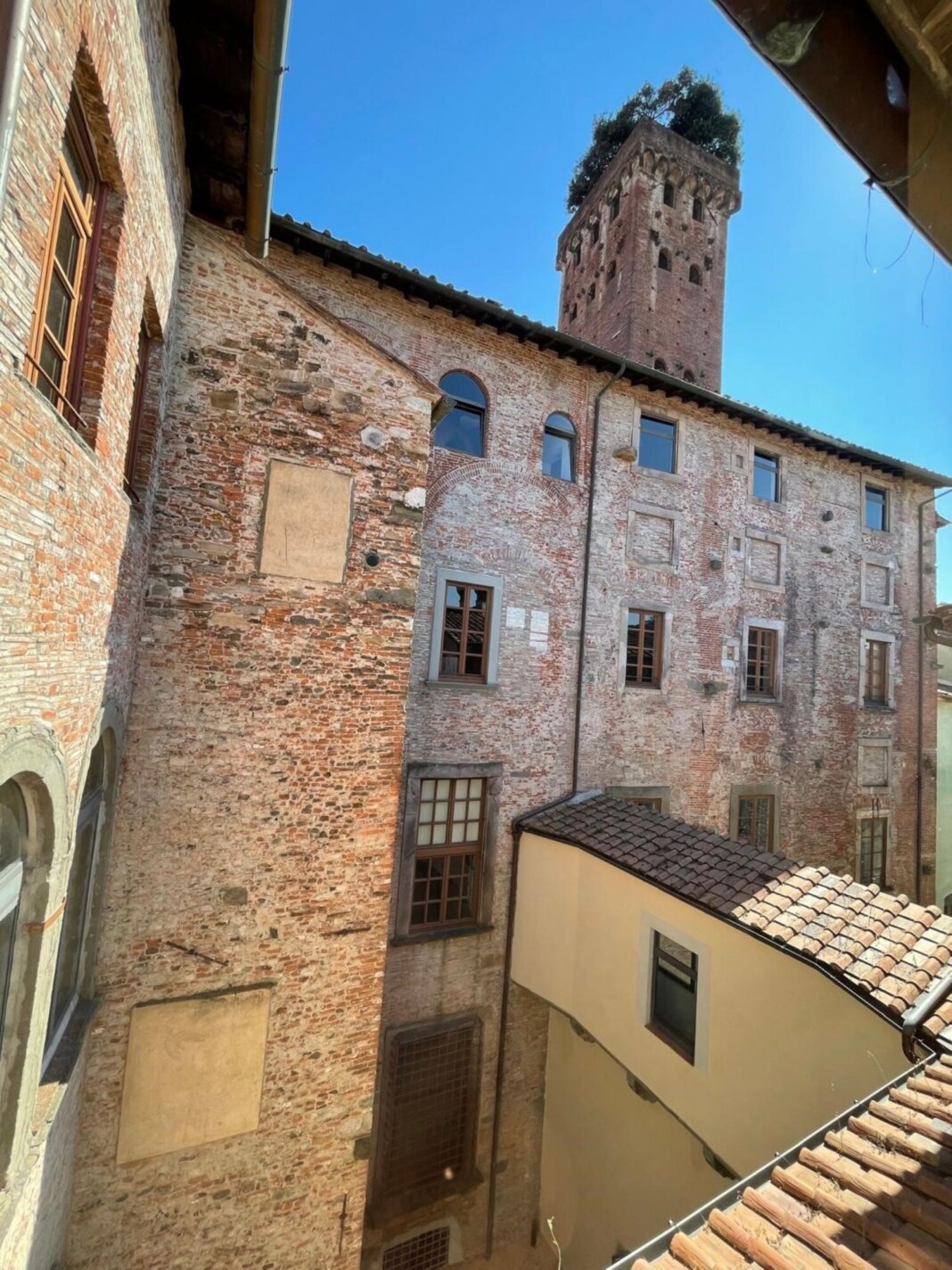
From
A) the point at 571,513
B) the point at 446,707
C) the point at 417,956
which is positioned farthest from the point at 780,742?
the point at 417,956

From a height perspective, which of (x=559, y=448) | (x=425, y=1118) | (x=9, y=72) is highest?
(x=559, y=448)

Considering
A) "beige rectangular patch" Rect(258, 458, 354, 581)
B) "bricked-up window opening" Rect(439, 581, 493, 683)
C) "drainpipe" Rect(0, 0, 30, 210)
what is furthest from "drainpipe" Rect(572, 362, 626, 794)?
"drainpipe" Rect(0, 0, 30, 210)

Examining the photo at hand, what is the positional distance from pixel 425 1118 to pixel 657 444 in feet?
40.5

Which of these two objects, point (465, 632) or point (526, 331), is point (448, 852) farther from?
point (526, 331)

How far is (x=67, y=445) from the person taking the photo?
9.80 feet

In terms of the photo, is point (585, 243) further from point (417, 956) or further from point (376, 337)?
point (417, 956)

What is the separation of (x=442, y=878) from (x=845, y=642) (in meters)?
10.8

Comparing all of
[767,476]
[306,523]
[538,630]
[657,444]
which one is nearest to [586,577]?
[538,630]

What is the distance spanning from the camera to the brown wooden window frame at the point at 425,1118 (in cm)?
859

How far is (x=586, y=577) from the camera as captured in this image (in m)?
10.6

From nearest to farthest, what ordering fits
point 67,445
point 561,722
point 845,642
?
1. point 67,445
2. point 561,722
3. point 845,642

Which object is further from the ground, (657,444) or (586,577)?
(657,444)

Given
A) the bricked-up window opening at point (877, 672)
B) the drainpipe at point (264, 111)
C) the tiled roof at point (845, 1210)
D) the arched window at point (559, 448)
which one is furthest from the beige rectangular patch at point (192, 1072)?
the bricked-up window opening at point (877, 672)

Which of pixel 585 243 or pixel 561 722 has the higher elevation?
pixel 585 243
